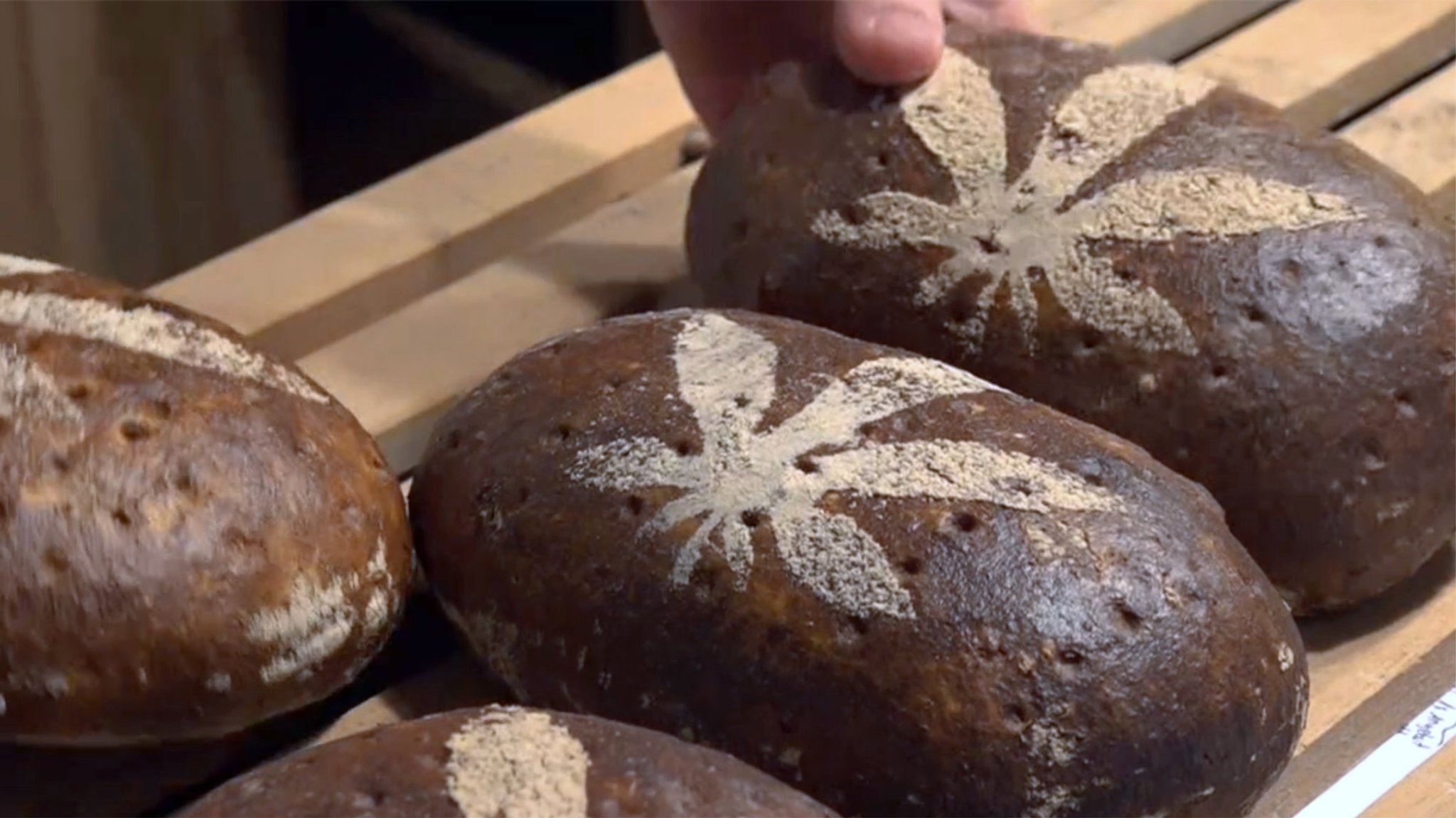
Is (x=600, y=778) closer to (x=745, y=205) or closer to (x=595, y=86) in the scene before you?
(x=745, y=205)

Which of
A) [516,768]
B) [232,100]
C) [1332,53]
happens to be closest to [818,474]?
[516,768]

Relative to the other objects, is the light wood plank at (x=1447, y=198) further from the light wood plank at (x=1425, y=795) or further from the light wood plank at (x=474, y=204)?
the light wood plank at (x=1425, y=795)

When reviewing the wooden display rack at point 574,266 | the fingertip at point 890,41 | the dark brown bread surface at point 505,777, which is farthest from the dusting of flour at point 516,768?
the fingertip at point 890,41

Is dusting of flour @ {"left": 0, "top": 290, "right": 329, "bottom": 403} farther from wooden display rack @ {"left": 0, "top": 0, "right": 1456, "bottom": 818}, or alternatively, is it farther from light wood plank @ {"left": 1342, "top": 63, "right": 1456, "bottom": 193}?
A: light wood plank @ {"left": 1342, "top": 63, "right": 1456, "bottom": 193}

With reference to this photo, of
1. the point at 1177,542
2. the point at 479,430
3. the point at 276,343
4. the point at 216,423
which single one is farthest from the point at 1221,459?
the point at 276,343

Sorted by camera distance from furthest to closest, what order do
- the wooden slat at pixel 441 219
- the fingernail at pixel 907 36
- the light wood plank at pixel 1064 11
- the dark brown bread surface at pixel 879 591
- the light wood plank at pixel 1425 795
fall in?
the light wood plank at pixel 1064 11 < the wooden slat at pixel 441 219 < the fingernail at pixel 907 36 < the light wood plank at pixel 1425 795 < the dark brown bread surface at pixel 879 591

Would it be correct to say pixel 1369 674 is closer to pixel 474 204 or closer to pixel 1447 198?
pixel 1447 198
